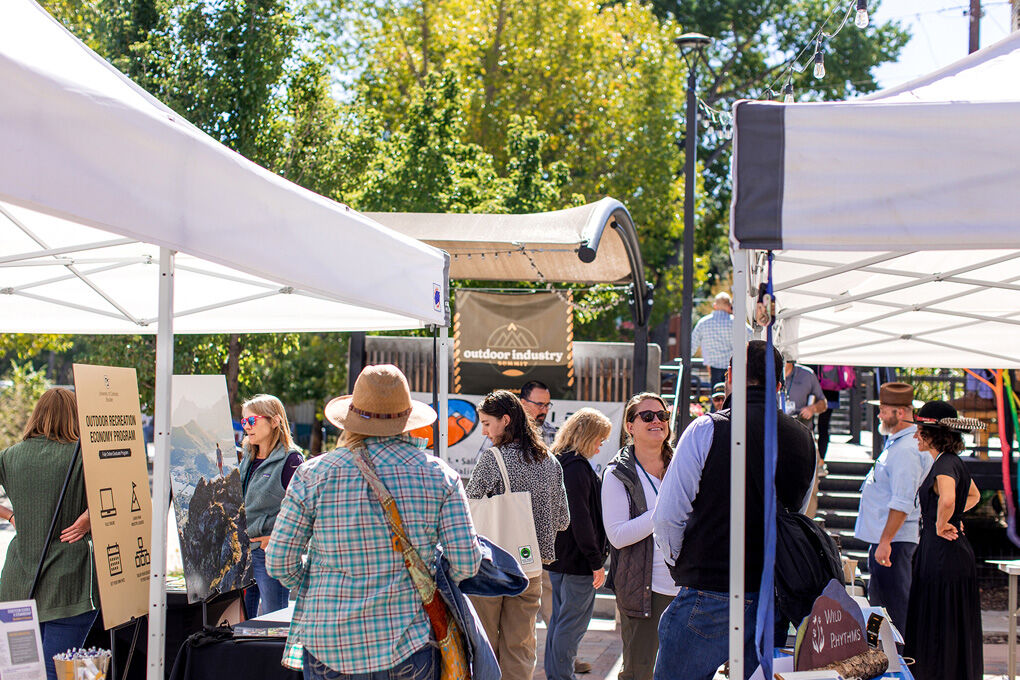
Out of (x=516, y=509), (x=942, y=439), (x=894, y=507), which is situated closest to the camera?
(x=516, y=509)

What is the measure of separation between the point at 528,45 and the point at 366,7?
15.2 ft

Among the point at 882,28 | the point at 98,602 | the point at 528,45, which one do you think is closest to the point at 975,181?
the point at 98,602

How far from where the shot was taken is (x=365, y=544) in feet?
11.1

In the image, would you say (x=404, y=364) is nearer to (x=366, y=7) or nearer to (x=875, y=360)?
(x=875, y=360)

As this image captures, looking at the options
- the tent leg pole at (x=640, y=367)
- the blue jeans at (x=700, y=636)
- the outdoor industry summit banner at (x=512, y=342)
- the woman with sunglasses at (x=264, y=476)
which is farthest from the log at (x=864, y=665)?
the outdoor industry summit banner at (x=512, y=342)

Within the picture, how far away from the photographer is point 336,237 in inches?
167

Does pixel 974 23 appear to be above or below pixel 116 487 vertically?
above

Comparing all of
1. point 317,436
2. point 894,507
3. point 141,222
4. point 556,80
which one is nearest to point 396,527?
point 141,222

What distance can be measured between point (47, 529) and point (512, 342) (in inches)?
249

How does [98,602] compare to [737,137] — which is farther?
[98,602]

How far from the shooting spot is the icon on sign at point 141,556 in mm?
4195

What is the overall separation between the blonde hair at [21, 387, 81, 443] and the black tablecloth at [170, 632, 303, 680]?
46.1 inches

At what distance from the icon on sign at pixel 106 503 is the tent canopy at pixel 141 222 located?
96 cm

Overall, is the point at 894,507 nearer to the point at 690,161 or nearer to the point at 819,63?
the point at 819,63
